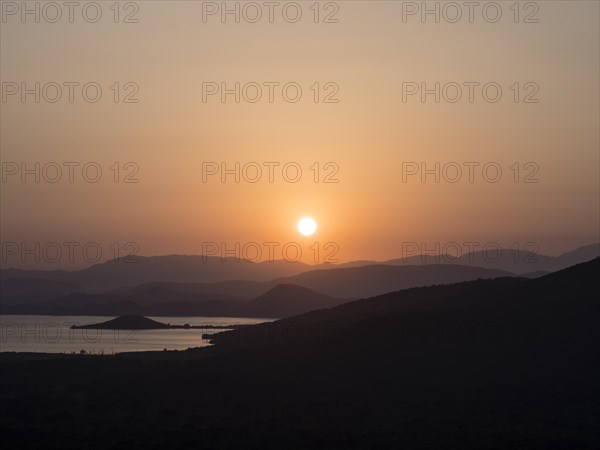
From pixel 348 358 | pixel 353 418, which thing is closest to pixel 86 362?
pixel 348 358

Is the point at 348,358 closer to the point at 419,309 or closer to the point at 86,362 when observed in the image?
the point at 419,309

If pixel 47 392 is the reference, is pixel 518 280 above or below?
above

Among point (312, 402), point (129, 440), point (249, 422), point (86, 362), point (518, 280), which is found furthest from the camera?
point (518, 280)

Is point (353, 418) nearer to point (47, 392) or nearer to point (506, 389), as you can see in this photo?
point (506, 389)

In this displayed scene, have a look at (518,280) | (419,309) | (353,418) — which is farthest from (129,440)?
(518,280)

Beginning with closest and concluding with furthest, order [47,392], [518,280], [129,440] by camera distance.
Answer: [129,440]
[47,392]
[518,280]

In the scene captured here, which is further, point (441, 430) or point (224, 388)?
point (224, 388)
